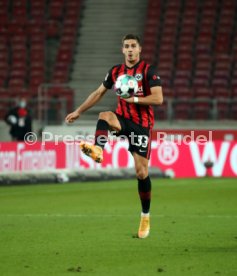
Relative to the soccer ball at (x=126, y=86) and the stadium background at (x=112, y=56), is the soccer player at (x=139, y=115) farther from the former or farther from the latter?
the stadium background at (x=112, y=56)

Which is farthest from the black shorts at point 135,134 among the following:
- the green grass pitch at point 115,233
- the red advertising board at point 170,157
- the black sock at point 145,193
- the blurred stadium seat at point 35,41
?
the blurred stadium seat at point 35,41

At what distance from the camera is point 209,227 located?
397 inches

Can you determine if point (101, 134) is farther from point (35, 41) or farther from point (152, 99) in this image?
Answer: point (35, 41)

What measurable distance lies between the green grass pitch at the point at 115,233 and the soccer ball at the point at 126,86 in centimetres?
153

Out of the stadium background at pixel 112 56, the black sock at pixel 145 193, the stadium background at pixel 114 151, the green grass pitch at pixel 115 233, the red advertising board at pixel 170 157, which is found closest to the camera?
the green grass pitch at pixel 115 233

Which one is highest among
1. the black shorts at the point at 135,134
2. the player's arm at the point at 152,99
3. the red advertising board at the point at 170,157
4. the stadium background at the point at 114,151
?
the player's arm at the point at 152,99

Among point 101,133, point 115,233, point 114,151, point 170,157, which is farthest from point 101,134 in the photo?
point 170,157

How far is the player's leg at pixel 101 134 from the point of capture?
8797 millimetres

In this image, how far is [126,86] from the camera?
9133 millimetres

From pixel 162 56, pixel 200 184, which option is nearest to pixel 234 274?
pixel 200 184

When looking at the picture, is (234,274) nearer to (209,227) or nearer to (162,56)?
(209,227)

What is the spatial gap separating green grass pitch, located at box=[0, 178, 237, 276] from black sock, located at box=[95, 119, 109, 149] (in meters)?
1.01

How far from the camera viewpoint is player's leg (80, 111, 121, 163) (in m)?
8.80

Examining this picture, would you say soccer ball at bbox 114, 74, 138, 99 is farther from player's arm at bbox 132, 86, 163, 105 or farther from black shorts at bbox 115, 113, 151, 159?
black shorts at bbox 115, 113, 151, 159
